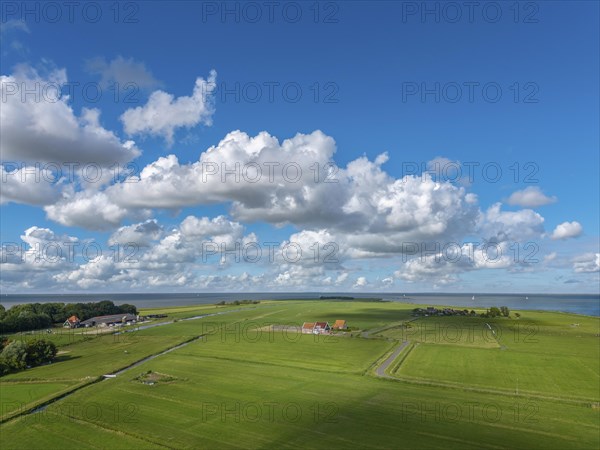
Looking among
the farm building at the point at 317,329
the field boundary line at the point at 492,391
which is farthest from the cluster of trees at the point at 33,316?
the field boundary line at the point at 492,391

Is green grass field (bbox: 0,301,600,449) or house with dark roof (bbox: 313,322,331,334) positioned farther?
house with dark roof (bbox: 313,322,331,334)

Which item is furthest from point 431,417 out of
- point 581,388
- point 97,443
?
point 97,443

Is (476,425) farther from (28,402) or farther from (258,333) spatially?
(258,333)

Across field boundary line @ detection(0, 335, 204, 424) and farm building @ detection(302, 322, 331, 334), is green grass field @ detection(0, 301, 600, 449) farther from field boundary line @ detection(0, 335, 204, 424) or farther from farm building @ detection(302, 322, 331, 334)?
farm building @ detection(302, 322, 331, 334)

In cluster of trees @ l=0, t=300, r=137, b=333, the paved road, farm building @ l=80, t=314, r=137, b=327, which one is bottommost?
the paved road

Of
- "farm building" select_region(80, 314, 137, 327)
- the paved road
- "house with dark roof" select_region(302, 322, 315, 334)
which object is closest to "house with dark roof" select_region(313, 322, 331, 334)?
"house with dark roof" select_region(302, 322, 315, 334)

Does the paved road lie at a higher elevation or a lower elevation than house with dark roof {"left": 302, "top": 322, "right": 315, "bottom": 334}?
lower

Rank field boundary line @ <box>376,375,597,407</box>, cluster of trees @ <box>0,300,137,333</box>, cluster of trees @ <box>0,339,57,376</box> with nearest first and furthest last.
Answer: field boundary line @ <box>376,375,597,407</box> < cluster of trees @ <box>0,339,57,376</box> < cluster of trees @ <box>0,300,137,333</box>

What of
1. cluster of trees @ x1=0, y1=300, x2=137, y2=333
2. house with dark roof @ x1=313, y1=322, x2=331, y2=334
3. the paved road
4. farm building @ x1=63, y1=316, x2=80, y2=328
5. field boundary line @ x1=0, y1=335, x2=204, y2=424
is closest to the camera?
field boundary line @ x1=0, y1=335, x2=204, y2=424
